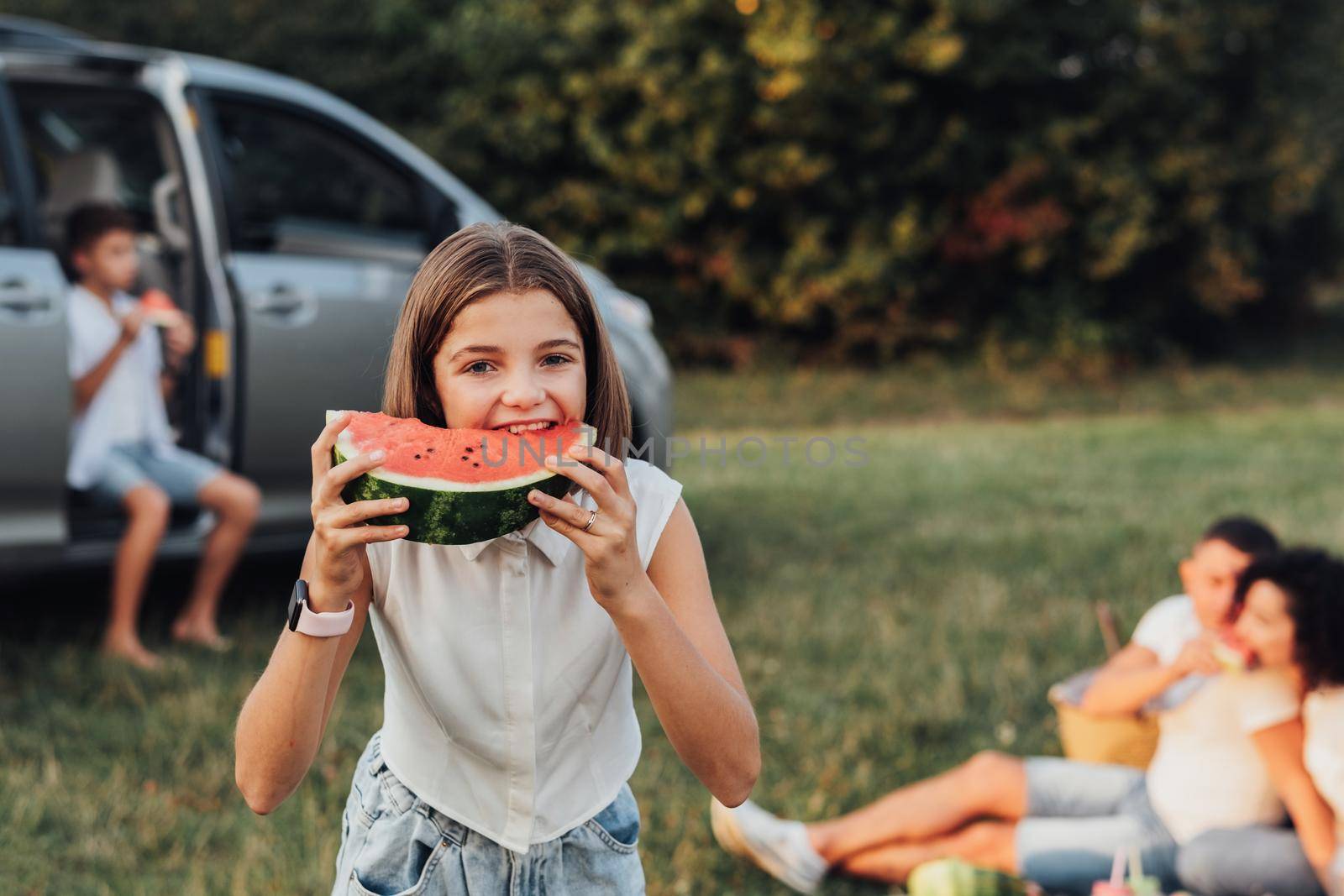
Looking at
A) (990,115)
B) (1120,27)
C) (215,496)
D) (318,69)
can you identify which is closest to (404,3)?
(318,69)

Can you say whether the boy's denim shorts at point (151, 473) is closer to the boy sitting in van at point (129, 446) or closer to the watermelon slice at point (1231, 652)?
the boy sitting in van at point (129, 446)

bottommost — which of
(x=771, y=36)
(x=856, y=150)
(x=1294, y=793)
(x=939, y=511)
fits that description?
(x=939, y=511)

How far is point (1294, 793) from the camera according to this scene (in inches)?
121

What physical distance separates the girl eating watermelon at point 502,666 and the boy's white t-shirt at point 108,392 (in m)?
3.53

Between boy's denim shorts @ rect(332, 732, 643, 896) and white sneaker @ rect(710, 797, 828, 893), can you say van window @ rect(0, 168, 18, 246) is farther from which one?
boy's denim shorts @ rect(332, 732, 643, 896)

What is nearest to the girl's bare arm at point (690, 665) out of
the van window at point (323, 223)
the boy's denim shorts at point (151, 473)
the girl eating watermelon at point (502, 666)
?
the girl eating watermelon at point (502, 666)

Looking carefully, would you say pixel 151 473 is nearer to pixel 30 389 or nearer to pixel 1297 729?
pixel 30 389

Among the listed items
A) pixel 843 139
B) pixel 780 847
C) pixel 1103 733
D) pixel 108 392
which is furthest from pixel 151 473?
pixel 843 139

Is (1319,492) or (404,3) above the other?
(404,3)

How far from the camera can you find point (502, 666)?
5.96ft

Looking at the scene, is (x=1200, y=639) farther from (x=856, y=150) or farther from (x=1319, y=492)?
(x=856, y=150)

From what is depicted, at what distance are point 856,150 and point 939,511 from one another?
8.17 m

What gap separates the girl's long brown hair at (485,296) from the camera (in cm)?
183

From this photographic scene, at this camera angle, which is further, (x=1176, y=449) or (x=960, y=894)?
(x=1176, y=449)
